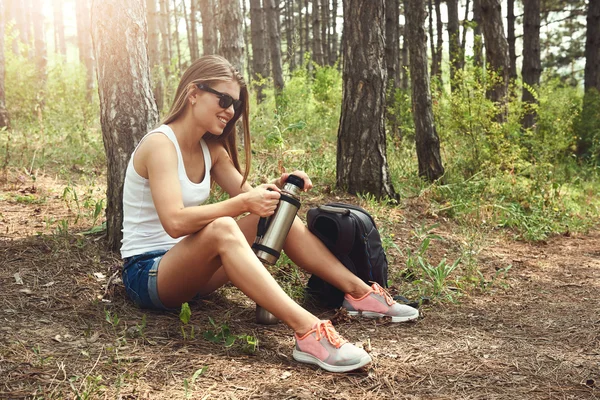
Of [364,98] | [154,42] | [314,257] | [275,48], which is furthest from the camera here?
[154,42]

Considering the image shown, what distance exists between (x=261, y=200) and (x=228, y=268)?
1.34ft

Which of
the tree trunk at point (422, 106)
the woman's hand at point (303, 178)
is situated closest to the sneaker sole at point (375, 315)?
the woman's hand at point (303, 178)

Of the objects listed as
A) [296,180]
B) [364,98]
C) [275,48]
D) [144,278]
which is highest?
[275,48]

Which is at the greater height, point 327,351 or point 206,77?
point 206,77

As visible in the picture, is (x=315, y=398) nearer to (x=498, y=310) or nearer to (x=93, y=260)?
(x=498, y=310)

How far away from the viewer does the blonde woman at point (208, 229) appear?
2.86 metres

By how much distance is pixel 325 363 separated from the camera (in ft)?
8.98

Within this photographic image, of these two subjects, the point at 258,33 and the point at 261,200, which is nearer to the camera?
the point at 261,200

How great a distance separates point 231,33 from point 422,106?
272 centimetres

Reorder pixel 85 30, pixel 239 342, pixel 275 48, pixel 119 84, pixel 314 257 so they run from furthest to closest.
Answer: pixel 85 30, pixel 275 48, pixel 119 84, pixel 314 257, pixel 239 342

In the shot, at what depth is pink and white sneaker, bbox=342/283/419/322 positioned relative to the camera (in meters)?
3.52

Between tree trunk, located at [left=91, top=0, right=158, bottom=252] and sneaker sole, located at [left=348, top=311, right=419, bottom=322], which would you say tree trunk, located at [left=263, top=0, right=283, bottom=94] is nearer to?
tree trunk, located at [left=91, top=0, right=158, bottom=252]

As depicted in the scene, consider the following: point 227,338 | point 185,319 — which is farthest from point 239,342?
point 185,319

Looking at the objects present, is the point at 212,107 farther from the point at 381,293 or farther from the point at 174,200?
the point at 381,293
